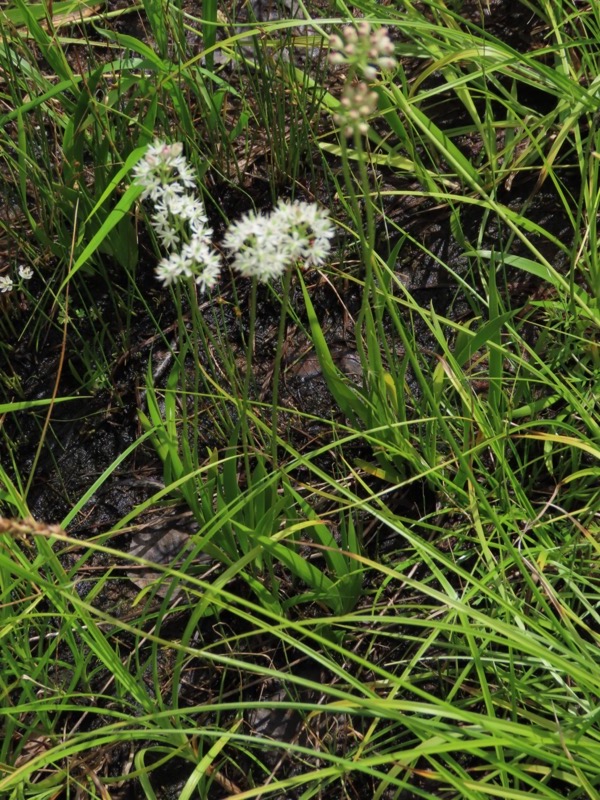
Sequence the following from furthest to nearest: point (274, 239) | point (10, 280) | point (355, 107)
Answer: point (10, 280) → point (274, 239) → point (355, 107)

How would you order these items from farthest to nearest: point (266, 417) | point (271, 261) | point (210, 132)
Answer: point (210, 132), point (266, 417), point (271, 261)

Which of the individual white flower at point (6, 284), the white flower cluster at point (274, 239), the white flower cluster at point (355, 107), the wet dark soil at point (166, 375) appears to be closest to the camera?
the white flower cluster at point (355, 107)

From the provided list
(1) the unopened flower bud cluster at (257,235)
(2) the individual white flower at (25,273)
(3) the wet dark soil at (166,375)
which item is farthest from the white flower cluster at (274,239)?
(2) the individual white flower at (25,273)

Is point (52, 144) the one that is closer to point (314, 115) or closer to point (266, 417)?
point (314, 115)

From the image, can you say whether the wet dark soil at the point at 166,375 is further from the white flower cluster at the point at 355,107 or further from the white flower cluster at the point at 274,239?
the white flower cluster at the point at 355,107

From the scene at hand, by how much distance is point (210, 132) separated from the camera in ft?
7.63

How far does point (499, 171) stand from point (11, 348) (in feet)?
5.00

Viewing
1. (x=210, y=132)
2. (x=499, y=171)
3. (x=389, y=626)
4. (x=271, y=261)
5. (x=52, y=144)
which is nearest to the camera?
(x=271, y=261)

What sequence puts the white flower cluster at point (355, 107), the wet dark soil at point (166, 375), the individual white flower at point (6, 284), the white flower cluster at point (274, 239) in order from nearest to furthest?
the white flower cluster at point (355, 107), the white flower cluster at point (274, 239), the wet dark soil at point (166, 375), the individual white flower at point (6, 284)

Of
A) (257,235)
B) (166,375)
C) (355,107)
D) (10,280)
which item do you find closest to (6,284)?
(10,280)

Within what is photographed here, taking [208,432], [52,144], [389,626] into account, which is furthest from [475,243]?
[52,144]

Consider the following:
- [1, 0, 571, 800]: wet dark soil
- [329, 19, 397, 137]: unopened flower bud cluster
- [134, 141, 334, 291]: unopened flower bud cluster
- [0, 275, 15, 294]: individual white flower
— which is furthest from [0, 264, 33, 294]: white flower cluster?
[329, 19, 397, 137]: unopened flower bud cluster

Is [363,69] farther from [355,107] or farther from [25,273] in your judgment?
[25,273]

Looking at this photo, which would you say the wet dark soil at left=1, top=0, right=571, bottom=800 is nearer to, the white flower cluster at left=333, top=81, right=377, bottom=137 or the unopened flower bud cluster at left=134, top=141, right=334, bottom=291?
the unopened flower bud cluster at left=134, top=141, right=334, bottom=291
